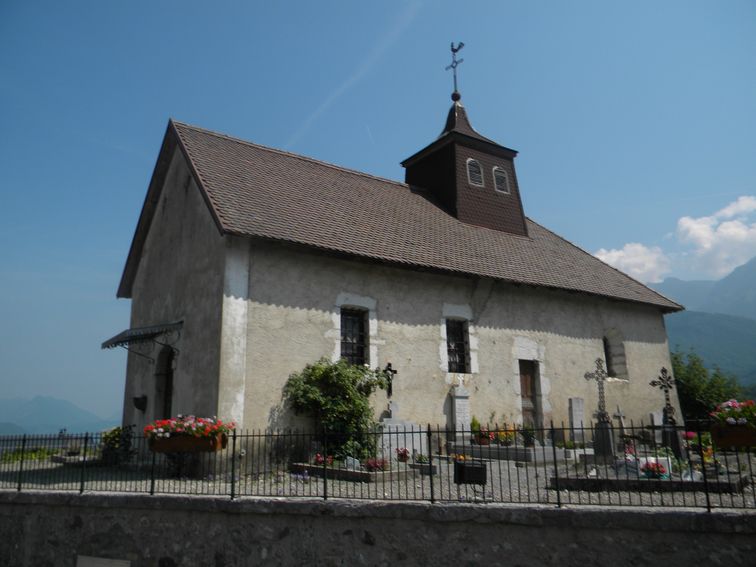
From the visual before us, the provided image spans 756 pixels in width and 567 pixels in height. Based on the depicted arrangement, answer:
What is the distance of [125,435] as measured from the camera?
1459 cm

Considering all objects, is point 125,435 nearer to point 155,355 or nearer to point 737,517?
point 155,355

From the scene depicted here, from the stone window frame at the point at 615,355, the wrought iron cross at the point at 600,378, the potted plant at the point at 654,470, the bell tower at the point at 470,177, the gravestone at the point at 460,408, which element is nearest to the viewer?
the potted plant at the point at 654,470

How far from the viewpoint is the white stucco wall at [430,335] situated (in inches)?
501

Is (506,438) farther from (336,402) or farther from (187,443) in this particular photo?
(187,443)

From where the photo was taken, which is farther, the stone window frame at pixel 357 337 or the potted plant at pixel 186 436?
the stone window frame at pixel 357 337

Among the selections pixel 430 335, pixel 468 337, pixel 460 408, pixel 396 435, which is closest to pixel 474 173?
pixel 468 337

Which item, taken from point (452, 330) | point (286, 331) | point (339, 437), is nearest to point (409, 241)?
point (452, 330)

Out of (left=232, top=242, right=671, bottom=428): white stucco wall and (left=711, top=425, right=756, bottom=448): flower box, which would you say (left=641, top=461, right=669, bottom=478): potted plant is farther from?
(left=232, top=242, right=671, bottom=428): white stucco wall

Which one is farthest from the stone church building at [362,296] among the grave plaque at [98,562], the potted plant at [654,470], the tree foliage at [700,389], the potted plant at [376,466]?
the potted plant at [654,470]

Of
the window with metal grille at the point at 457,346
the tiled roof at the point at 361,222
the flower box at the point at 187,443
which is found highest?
the tiled roof at the point at 361,222

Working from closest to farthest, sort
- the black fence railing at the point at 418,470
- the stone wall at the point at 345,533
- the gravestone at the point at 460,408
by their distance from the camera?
the stone wall at the point at 345,533
the black fence railing at the point at 418,470
the gravestone at the point at 460,408

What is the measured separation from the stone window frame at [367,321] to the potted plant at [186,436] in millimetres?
4451

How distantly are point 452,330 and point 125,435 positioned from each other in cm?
891

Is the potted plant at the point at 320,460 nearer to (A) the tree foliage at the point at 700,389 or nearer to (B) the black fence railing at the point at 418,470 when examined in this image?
(B) the black fence railing at the point at 418,470
